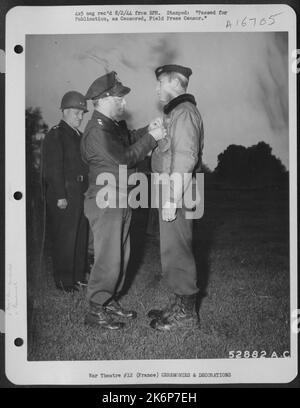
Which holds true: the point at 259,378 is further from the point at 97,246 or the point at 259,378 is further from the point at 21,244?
the point at 21,244

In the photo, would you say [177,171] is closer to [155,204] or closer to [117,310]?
[155,204]

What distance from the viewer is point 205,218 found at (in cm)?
147

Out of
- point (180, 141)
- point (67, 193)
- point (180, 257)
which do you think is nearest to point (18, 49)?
point (67, 193)

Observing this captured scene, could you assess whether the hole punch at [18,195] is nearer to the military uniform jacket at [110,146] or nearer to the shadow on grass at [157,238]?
the military uniform jacket at [110,146]

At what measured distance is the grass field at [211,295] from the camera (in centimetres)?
145

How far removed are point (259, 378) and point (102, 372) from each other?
1.90 ft

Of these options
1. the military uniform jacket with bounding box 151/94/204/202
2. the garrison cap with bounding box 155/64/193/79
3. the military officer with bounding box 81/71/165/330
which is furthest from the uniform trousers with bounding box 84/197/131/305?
the garrison cap with bounding box 155/64/193/79

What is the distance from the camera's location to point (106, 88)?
1438mm

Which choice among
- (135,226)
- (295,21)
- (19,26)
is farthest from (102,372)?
(295,21)

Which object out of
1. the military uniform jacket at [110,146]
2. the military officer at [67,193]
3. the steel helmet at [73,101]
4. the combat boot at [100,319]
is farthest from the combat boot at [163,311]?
the steel helmet at [73,101]

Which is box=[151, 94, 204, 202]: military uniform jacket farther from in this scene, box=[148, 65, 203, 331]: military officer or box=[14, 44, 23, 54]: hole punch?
box=[14, 44, 23, 54]: hole punch

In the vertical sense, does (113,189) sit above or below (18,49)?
below

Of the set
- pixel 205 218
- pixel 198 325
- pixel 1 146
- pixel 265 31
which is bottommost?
pixel 198 325

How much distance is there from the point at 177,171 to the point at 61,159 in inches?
16.6
